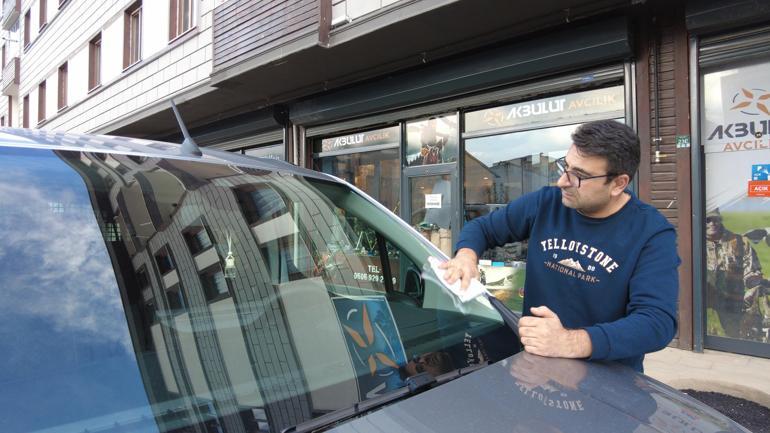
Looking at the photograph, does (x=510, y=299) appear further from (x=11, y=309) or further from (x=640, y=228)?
(x=11, y=309)

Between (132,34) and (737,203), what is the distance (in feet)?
42.5

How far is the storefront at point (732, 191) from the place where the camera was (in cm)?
439

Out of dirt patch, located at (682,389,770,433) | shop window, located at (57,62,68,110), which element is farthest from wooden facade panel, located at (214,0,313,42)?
shop window, located at (57,62,68,110)

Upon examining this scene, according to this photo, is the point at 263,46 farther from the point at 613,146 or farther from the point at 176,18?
the point at 613,146

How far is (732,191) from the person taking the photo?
178 inches

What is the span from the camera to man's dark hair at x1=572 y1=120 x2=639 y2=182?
1.62m

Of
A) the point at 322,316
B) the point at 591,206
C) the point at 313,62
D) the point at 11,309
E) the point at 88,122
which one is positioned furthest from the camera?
the point at 88,122

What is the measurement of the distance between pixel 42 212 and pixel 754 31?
18.2 feet

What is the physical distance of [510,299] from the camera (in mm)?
5957

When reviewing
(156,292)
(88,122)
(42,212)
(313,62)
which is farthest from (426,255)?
(88,122)

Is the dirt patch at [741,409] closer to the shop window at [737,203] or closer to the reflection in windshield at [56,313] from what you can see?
the shop window at [737,203]

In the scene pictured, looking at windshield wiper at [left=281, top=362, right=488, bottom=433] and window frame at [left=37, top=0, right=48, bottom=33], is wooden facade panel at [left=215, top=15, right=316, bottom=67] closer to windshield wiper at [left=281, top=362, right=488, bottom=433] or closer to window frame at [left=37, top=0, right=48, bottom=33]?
windshield wiper at [left=281, top=362, right=488, bottom=433]

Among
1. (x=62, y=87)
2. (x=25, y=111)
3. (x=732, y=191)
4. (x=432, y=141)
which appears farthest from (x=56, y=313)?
(x=25, y=111)

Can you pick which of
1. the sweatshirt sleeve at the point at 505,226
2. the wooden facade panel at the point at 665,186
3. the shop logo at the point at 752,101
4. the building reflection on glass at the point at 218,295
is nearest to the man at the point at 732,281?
the wooden facade panel at the point at 665,186
